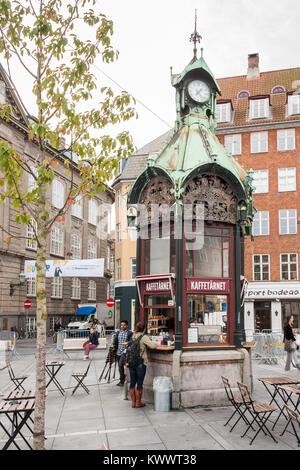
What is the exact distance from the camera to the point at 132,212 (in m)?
12.2

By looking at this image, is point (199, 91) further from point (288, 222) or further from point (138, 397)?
point (288, 222)

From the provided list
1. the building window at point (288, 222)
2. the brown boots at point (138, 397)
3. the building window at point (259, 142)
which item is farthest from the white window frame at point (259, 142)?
the brown boots at point (138, 397)

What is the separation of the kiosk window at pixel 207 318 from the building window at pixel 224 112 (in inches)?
1092

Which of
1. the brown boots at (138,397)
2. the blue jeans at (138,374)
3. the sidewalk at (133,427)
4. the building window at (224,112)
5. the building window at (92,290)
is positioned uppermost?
the building window at (224,112)

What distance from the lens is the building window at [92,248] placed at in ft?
167

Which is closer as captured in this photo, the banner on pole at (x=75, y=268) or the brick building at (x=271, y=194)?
the banner on pole at (x=75, y=268)

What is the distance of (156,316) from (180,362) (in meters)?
1.55

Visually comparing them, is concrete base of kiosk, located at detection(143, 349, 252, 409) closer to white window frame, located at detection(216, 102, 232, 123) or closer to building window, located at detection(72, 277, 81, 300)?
white window frame, located at detection(216, 102, 232, 123)

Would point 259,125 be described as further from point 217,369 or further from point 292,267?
point 217,369

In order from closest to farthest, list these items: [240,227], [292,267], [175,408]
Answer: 1. [175,408]
2. [240,227]
3. [292,267]

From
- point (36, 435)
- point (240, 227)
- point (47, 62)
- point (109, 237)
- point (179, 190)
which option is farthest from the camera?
point (109, 237)

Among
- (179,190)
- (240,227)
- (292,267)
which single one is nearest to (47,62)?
(179,190)

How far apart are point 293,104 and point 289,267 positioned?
40.1 feet

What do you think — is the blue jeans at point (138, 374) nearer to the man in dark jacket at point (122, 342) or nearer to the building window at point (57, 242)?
the man in dark jacket at point (122, 342)
